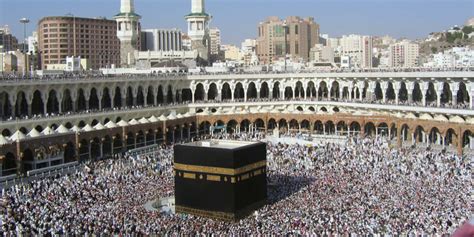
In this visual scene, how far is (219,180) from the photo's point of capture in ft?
71.5

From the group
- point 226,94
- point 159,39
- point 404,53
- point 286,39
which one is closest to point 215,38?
point 286,39

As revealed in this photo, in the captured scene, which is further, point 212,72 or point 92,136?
point 212,72

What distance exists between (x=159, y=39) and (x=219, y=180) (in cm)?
11617

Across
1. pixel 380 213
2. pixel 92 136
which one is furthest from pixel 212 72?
pixel 380 213

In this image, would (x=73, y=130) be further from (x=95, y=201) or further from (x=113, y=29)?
(x=113, y=29)

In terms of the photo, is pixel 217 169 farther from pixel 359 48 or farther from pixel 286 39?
pixel 359 48

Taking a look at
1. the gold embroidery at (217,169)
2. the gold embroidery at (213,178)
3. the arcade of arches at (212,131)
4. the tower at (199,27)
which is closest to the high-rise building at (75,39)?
the tower at (199,27)

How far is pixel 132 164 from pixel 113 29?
323ft

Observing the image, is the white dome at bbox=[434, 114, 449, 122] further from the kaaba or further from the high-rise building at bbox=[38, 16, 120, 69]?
the high-rise building at bbox=[38, 16, 120, 69]

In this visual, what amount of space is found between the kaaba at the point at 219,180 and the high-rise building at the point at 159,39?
11157 centimetres

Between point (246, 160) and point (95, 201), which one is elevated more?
point (246, 160)

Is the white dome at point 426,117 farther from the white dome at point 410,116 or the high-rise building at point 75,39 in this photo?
the high-rise building at point 75,39

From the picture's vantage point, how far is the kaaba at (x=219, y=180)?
2158 centimetres

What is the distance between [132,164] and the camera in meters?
31.4
